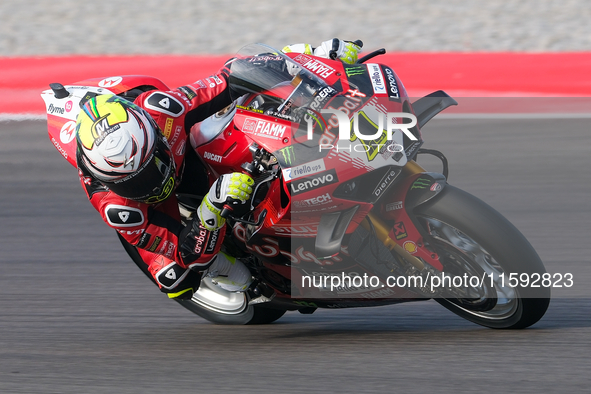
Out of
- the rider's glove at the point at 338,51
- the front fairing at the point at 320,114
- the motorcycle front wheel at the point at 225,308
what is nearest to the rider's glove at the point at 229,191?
the front fairing at the point at 320,114

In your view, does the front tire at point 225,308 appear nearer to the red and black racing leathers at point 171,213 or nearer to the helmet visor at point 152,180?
the red and black racing leathers at point 171,213

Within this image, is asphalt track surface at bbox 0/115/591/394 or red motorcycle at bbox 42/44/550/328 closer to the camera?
red motorcycle at bbox 42/44/550/328

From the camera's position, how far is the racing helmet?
3.12 meters

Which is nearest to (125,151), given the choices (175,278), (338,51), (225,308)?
(175,278)

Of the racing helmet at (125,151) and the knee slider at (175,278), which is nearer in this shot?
the racing helmet at (125,151)

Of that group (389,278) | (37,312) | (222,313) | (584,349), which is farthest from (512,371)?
(37,312)

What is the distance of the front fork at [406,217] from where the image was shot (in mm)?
3256

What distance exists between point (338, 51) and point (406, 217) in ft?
2.85

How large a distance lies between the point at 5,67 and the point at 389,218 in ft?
22.2

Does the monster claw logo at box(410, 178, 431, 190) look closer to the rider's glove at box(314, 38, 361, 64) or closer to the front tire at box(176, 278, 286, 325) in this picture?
the rider's glove at box(314, 38, 361, 64)

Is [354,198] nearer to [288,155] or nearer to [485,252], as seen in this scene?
[288,155]

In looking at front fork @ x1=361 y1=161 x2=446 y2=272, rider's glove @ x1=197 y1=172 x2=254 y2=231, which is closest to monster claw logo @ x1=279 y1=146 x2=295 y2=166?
rider's glove @ x1=197 y1=172 x2=254 y2=231

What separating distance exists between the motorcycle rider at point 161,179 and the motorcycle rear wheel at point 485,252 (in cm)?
81

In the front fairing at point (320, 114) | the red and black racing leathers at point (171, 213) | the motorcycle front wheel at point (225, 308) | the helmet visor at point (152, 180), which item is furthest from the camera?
the motorcycle front wheel at point (225, 308)
